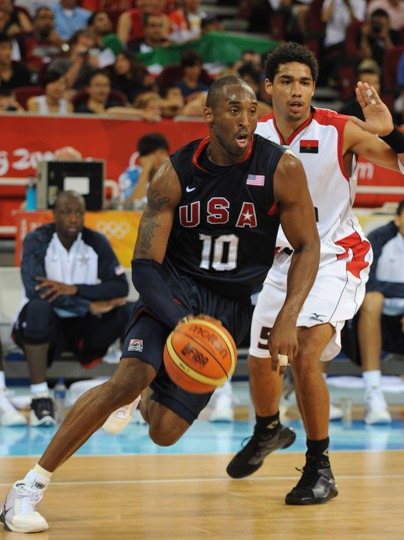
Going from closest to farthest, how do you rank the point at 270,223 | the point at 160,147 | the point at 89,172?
the point at 270,223
the point at 89,172
the point at 160,147

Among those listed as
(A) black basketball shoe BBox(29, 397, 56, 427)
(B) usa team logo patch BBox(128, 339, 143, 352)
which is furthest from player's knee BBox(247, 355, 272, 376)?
(A) black basketball shoe BBox(29, 397, 56, 427)

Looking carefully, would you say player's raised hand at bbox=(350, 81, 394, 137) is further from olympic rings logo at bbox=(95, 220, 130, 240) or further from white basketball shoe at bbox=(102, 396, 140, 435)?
olympic rings logo at bbox=(95, 220, 130, 240)

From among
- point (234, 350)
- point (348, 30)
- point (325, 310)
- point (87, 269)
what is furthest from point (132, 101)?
point (234, 350)

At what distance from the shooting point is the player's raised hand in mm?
4996

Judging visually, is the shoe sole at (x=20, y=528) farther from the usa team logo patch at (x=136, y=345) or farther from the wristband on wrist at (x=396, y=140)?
the wristband on wrist at (x=396, y=140)

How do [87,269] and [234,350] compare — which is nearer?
[234,350]

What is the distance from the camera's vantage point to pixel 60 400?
340 inches

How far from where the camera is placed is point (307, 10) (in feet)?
50.9

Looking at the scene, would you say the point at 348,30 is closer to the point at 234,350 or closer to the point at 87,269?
the point at 87,269

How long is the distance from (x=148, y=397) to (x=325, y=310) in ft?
3.20

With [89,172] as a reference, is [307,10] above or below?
above

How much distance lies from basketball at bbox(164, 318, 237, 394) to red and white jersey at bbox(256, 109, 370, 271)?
4.32 feet

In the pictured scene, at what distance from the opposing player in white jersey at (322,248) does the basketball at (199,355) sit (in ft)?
3.26

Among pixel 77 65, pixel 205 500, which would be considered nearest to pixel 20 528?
pixel 205 500
